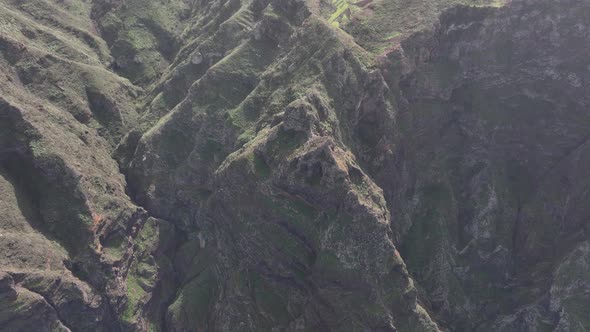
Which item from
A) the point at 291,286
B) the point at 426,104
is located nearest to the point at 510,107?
the point at 426,104

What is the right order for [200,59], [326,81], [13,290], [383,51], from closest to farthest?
[13,290] < [326,81] < [383,51] < [200,59]

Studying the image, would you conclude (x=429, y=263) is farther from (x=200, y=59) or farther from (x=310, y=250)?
(x=200, y=59)

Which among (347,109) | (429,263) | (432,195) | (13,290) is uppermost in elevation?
(347,109)

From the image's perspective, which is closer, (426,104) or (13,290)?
(13,290)

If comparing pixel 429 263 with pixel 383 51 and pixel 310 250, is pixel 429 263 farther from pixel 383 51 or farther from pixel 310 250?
pixel 383 51

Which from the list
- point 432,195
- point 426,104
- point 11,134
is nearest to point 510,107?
point 426,104

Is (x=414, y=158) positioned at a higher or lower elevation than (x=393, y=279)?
higher

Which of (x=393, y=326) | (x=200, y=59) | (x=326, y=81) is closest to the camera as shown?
(x=393, y=326)
